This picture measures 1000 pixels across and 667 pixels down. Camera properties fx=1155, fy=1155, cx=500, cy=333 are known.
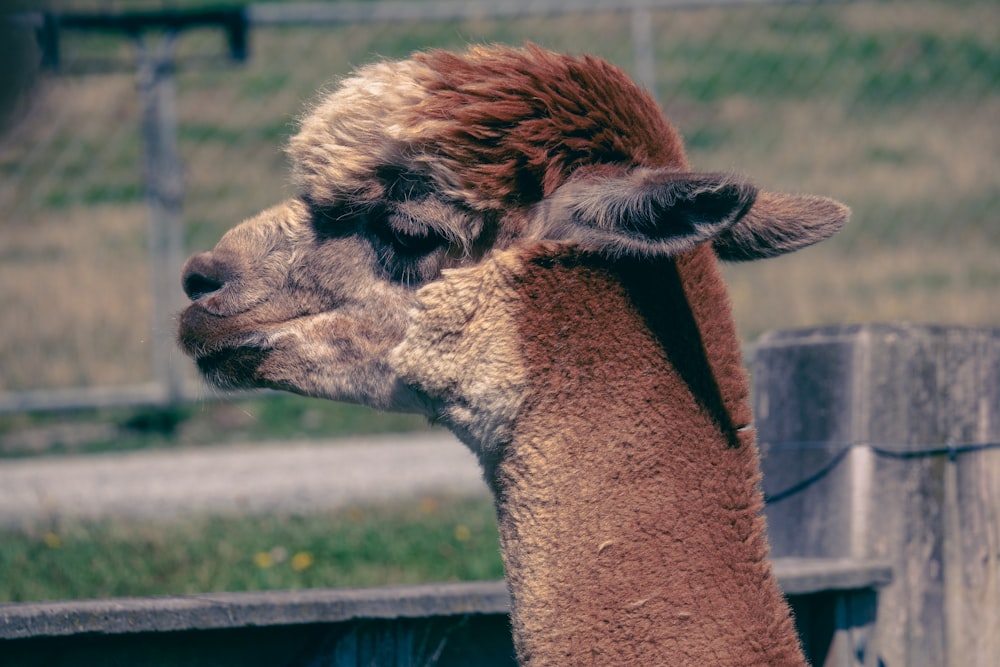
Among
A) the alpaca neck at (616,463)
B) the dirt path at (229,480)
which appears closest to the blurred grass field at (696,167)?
the dirt path at (229,480)

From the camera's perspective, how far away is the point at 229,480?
5.52 meters

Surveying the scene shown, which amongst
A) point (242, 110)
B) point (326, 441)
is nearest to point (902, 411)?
point (326, 441)

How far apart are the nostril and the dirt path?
8.93 ft

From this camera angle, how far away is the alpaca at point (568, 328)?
205cm

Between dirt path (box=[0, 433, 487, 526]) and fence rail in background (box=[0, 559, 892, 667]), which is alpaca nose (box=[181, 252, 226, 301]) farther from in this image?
dirt path (box=[0, 433, 487, 526])

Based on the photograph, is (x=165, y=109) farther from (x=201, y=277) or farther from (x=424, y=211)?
(x=424, y=211)

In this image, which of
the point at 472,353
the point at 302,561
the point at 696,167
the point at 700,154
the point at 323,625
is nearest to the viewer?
the point at 472,353

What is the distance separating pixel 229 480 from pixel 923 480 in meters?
3.64

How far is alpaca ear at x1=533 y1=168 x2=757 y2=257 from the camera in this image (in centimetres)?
191

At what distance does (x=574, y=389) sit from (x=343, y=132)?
0.71 meters

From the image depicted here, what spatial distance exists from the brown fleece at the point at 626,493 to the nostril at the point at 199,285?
73cm

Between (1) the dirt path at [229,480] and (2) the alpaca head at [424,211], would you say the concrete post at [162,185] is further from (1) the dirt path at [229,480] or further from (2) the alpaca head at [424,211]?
(2) the alpaca head at [424,211]

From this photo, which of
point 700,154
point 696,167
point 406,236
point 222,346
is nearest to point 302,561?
point 222,346

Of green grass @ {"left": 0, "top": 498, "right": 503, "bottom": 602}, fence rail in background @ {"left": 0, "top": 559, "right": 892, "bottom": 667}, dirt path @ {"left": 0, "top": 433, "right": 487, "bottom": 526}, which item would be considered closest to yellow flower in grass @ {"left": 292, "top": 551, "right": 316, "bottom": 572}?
green grass @ {"left": 0, "top": 498, "right": 503, "bottom": 602}
